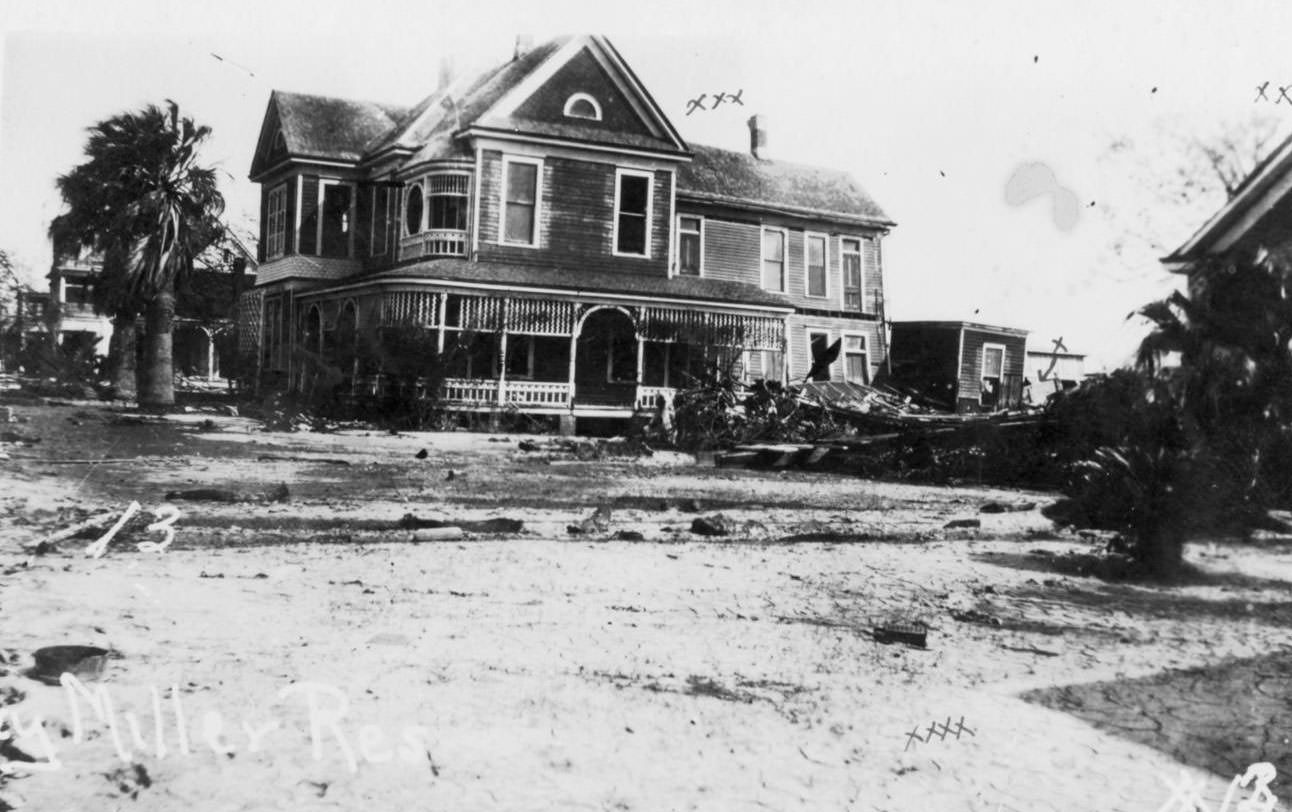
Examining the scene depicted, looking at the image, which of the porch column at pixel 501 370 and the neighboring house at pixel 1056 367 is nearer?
the neighboring house at pixel 1056 367

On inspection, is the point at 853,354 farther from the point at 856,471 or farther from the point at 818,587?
the point at 818,587

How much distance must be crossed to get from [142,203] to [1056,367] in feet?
15.4

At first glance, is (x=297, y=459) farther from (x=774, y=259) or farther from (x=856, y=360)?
(x=774, y=259)

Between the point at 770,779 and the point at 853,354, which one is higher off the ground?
the point at 853,354

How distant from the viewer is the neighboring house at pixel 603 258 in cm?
1379

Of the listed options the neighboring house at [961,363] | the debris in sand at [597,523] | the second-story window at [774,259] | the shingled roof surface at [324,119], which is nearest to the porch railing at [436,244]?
the second-story window at [774,259]

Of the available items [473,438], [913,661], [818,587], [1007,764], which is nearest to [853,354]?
[473,438]

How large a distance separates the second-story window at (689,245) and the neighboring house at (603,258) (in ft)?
0.16

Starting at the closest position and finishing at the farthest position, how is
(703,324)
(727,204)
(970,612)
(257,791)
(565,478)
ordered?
(257,791)
(970,612)
(565,478)
(703,324)
(727,204)

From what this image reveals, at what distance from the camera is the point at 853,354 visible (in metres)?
16.1

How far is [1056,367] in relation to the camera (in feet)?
18.7

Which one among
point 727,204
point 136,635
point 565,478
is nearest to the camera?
point 136,635

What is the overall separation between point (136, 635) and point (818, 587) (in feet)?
11.4

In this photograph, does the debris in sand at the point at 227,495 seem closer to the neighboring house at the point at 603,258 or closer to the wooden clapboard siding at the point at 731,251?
the neighboring house at the point at 603,258
